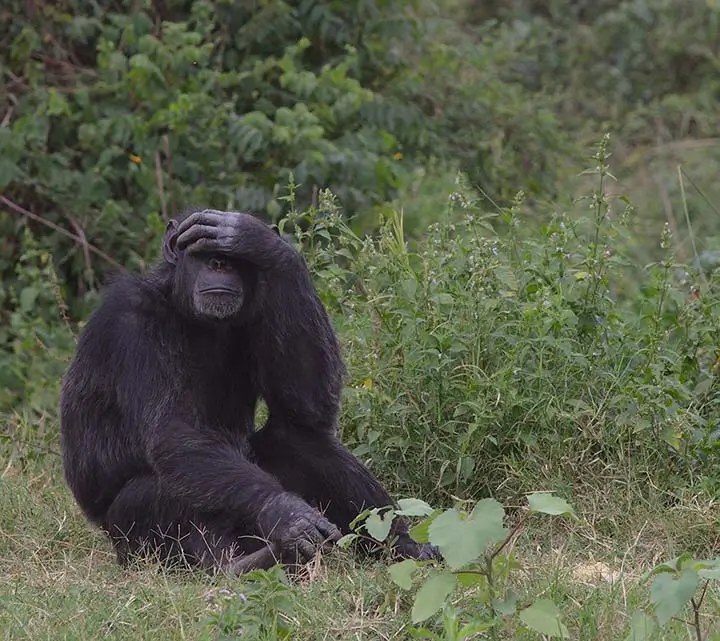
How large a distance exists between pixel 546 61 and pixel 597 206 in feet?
25.1

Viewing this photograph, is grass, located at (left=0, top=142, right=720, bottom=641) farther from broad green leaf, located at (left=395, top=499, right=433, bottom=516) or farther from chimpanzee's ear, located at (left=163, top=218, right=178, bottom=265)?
broad green leaf, located at (left=395, top=499, right=433, bottom=516)

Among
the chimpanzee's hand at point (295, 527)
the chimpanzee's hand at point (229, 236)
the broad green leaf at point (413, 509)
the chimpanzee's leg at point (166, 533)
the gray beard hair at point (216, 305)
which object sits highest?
the chimpanzee's hand at point (229, 236)

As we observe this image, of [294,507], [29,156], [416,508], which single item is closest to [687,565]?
[416,508]

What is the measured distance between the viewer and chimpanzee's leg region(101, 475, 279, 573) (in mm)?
4562

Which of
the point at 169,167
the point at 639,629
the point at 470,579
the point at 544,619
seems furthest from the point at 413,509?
the point at 169,167

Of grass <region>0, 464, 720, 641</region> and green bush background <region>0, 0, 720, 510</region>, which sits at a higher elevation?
green bush background <region>0, 0, 720, 510</region>

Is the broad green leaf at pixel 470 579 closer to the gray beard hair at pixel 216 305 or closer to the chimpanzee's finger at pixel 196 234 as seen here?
the gray beard hair at pixel 216 305

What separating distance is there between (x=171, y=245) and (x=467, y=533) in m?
1.99

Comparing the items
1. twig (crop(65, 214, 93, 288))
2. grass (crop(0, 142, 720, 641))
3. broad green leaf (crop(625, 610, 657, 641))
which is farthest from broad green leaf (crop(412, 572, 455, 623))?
twig (crop(65, 214, 93, 288))

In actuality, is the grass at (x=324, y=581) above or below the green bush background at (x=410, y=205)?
below

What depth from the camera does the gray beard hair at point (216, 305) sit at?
4645 mm

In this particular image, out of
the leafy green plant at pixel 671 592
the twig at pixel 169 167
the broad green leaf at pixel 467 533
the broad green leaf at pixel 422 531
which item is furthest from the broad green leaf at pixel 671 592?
the twig at pixel 169 167

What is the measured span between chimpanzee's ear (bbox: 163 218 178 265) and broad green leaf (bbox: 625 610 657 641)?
211cm

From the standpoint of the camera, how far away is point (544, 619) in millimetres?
3375
